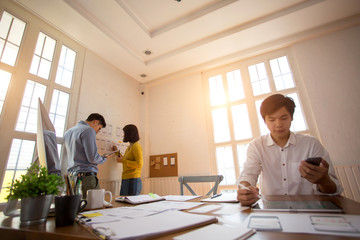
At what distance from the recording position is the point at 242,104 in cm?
365

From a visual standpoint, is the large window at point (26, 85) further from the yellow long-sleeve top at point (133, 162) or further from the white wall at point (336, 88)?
the white wall at point (336, 88)

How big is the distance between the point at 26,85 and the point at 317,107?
14.5 feet

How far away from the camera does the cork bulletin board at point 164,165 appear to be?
149 inches

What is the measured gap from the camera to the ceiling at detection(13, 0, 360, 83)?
266 cm

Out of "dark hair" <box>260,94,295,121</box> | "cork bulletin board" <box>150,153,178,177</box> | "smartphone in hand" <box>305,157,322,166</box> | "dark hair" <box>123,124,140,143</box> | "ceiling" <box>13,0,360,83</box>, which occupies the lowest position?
"smartphone in hand" <box>305,157,322,166</box>

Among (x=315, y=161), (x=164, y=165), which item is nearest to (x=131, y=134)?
(x=164, y=165)

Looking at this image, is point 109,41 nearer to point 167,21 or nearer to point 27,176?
point 167,21

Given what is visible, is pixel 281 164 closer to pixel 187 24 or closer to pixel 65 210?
pixel 65 210

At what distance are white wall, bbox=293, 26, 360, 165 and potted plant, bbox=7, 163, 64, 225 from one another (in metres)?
3.52

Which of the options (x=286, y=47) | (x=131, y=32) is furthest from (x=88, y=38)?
(x=286, y=47)

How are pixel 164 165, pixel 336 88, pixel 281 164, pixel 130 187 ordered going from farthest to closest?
pixel 164 165, pixel 336 88, pixel 130 187, pixel 281 164

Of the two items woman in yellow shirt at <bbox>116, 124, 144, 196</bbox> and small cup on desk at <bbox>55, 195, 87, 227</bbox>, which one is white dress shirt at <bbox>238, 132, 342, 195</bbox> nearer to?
small cup on desk at <bbox>55, 195, 87, 227</bbox>

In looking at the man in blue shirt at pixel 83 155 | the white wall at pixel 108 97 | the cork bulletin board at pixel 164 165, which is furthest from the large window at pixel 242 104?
the man in blue shirt at pixel 83 155

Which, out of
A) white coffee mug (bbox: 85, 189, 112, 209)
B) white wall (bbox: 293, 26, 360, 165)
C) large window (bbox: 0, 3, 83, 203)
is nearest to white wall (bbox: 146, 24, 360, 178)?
white wall (bbox: 293, 26, 360, 165)
